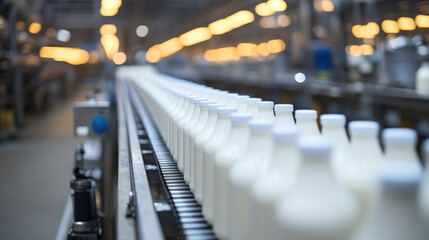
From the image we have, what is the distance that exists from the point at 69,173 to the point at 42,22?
9023 mm

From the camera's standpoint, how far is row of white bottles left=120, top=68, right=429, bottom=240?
68 centimetres

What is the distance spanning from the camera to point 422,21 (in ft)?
21.2

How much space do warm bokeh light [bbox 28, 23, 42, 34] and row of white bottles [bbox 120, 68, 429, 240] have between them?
460 inches

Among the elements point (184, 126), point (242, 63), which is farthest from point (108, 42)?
point (184, 126)

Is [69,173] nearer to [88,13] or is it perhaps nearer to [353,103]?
[353,103]

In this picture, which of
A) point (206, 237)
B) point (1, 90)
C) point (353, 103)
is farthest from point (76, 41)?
point (206, 237)

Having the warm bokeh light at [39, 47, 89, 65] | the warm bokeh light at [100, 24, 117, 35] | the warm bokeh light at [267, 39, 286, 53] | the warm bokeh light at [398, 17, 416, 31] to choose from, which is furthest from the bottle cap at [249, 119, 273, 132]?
the warm bokeh light at [267, 39, 286, 53]

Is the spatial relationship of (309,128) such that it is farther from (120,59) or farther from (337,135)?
(120,59)

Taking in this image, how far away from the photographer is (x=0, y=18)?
28.4 feet

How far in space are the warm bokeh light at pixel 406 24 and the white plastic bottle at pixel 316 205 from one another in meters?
6.60

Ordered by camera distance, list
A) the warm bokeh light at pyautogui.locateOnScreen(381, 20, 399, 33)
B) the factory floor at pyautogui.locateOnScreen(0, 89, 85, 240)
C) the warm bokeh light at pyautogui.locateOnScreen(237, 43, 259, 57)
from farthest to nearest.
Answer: the warm bokeh light at pyautogui.locateOnScreen(237, 43, 259, 57) → the warm bokeh light at pyautogui.locateOnScreen(381, 20, 399, 33) → the factory floor at pyautogui.locateOnScreen(0, 89, 85, 240)

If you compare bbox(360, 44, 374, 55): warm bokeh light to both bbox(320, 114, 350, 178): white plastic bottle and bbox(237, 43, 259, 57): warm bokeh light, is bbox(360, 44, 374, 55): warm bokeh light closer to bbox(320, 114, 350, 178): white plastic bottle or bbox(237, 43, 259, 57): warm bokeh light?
bbox(320, 114, 350, 178): white plastic bottle

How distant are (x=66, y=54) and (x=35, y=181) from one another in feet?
42.5

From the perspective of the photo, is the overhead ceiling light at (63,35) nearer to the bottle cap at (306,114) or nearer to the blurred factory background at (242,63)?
the blurred factory background at (242,63)
